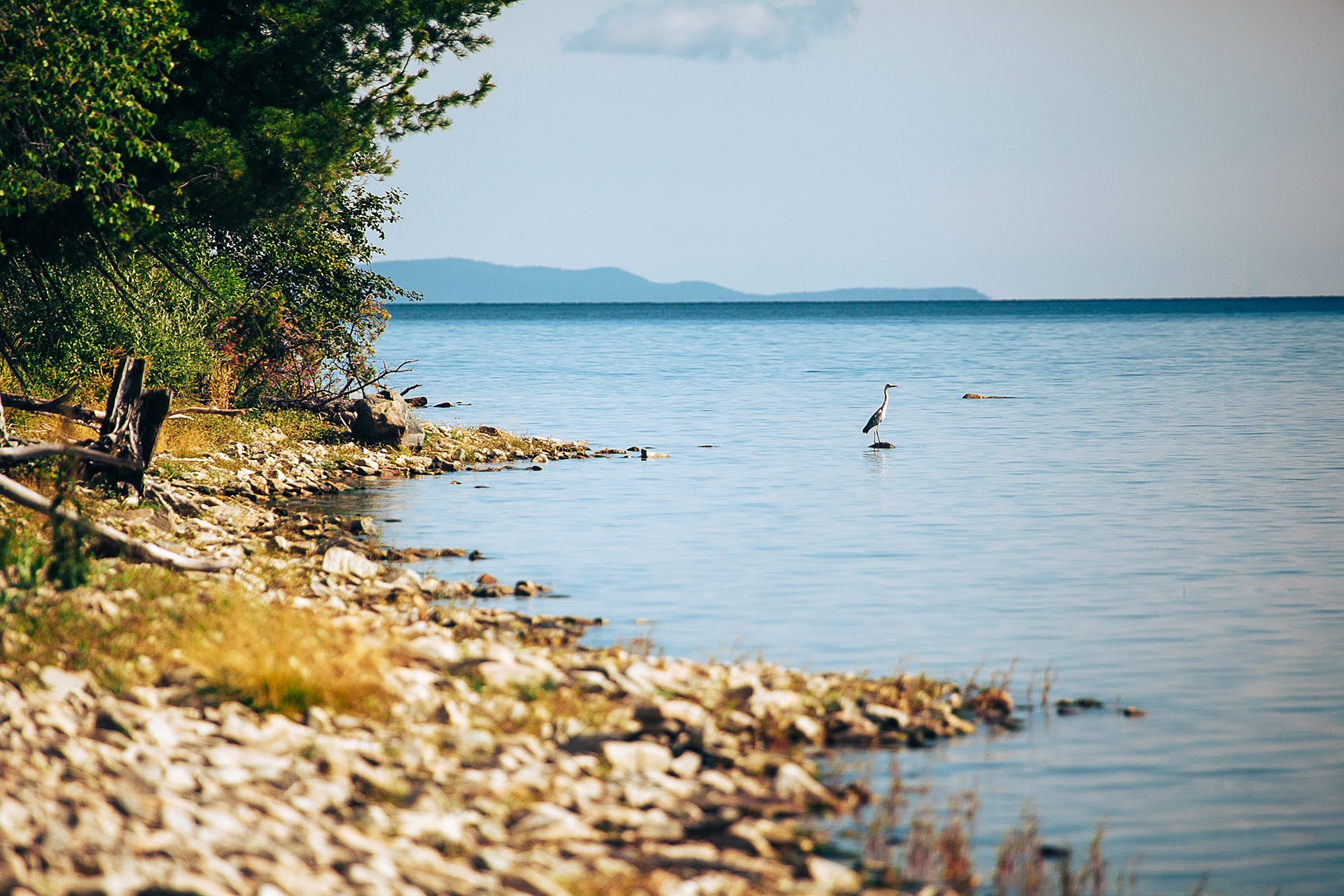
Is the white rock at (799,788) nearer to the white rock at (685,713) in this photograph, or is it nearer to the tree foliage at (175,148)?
the white rock at (685,713)

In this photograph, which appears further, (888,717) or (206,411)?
(206,411)

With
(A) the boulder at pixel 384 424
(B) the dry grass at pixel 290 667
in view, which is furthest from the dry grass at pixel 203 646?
(A) the boulder at pixel 384 424

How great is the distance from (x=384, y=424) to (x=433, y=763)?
2115cm

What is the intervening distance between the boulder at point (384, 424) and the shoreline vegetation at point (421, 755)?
1535cm

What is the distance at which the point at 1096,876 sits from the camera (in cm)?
764

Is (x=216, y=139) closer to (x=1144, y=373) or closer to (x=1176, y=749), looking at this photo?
(x=1176, y=749)

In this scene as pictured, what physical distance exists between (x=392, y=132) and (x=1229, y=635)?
1497 centimetres

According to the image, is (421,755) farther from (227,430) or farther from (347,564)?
(227,430)

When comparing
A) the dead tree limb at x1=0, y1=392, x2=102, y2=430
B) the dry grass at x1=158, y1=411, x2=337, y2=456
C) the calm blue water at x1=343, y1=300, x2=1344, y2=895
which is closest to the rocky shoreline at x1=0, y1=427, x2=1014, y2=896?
the calm blue water at x1=343, y1=300, x2=1344, y2=895

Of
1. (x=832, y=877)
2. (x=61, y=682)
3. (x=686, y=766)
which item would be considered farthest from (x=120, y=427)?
(x=832, y=877)

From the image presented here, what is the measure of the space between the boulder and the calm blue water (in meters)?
2.74

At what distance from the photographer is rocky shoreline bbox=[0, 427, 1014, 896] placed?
6414 millimetres

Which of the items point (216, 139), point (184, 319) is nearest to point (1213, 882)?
point (216, 139)

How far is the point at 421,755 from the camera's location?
8.28 meters
